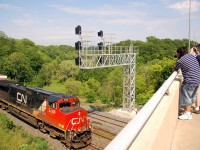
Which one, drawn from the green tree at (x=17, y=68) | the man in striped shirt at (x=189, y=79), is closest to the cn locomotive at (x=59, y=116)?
the man in striped shirt at (x=189, y=79)

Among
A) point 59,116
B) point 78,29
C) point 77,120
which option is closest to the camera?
point 59,116

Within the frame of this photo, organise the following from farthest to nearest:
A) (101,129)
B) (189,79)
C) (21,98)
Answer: (21,98)
(101,129)
(189,79)

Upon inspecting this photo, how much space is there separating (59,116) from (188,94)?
10065 millimetres

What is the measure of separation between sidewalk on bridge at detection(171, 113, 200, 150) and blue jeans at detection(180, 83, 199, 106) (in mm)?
373

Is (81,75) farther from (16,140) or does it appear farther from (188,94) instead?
(188,94)

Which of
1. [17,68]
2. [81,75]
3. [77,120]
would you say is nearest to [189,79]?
[77,120]

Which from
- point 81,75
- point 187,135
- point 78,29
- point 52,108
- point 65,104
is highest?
point 78,29

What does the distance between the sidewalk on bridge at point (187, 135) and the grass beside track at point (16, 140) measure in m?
9.50

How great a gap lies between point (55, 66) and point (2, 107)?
3540cm

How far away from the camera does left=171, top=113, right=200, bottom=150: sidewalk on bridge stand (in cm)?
348

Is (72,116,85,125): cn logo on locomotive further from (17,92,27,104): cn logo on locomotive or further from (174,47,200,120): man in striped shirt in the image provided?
(174,47,200,120): man in striped shirt

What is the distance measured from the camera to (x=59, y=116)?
13.6 meters

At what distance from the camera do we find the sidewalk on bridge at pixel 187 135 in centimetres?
348

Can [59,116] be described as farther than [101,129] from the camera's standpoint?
No
